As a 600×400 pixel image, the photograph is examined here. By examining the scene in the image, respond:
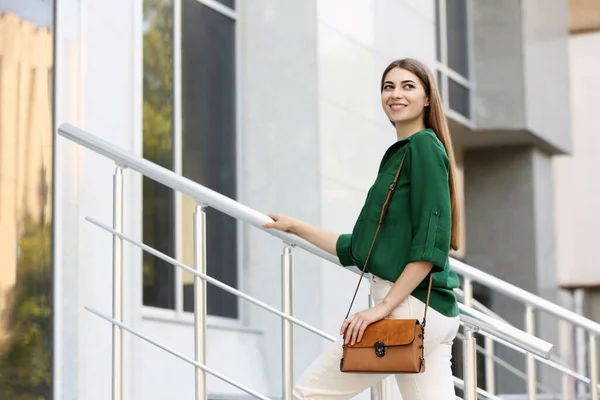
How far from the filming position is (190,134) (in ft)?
21.3

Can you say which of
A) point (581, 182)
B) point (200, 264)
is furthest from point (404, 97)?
point (581, 182)

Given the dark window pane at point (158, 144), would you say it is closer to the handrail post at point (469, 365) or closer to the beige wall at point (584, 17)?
the handrail post at point (469, 365)

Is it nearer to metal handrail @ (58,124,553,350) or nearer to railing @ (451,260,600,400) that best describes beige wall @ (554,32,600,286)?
railing @ (451,260,600,400)

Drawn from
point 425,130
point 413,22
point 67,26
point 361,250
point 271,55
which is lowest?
point 361,250

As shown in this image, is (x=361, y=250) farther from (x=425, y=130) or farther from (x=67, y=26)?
(x=67, y=26)

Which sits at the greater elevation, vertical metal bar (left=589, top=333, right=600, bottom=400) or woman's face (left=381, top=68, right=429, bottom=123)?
woman's face (left=381, top=68, right=429, bottom=123)

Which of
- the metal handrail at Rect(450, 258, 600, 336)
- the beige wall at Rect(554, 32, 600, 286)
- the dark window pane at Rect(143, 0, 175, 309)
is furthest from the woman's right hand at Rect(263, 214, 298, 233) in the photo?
the beige wall at Rect(554, 32, 600, 286)

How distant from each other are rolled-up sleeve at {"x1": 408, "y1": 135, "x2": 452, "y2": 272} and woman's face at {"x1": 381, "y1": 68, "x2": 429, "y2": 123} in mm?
189

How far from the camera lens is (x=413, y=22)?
7.94 m

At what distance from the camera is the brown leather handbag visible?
9.20 feet

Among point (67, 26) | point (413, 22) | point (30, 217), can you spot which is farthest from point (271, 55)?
Result: point (30, 217)

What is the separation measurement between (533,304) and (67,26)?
2.36 metres

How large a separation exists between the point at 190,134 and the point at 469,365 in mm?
3409

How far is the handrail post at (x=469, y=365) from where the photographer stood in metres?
3.38
